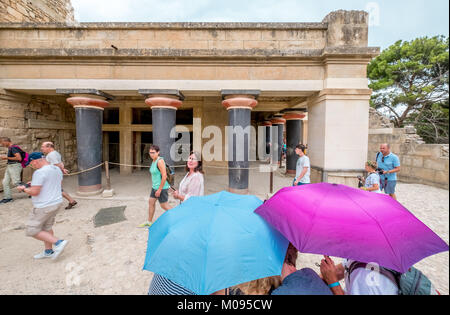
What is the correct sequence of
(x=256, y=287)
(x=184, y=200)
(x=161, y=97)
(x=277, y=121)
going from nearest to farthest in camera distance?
(x=256, y=287) → (x=184, y=200) → (x=161, y=97) → (x=277, y=121)

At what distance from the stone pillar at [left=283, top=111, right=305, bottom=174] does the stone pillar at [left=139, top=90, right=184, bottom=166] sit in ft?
16.7

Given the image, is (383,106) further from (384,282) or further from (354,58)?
(384,282)

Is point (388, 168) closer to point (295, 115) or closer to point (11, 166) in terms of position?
point (295, 115)

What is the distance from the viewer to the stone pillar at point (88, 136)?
224 inches

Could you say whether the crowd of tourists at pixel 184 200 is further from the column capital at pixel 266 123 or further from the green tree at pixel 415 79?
the green tree at pixel 415 79

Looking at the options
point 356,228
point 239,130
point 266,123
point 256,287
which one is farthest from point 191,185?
point 266,123

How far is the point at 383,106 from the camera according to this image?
14688 mm

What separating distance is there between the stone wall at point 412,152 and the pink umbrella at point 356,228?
7.41m

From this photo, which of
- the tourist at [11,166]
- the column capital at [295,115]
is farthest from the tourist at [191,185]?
the column capital at [295,115]

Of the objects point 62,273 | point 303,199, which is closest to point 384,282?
point 303,199

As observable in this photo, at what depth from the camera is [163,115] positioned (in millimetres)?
5711

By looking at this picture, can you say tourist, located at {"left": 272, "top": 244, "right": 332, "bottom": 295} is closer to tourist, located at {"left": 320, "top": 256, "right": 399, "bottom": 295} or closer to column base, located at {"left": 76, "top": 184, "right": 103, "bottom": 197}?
tourist, located at {"left": 320, "top": 256, "right": 399, "bottom": 295}

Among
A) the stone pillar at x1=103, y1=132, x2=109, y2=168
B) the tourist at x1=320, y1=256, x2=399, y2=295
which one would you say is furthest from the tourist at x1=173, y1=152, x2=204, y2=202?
the stone pillar at x1=103, y1=132, x2=109, y2=168

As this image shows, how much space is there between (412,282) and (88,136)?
6886mm
